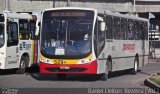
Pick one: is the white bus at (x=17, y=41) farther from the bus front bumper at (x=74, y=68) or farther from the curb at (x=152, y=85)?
the curb at (x=152, y=85)

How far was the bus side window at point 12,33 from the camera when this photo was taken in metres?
24.0

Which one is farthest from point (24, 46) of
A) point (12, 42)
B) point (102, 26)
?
point (102, 26)

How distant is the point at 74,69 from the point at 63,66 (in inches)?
18.3

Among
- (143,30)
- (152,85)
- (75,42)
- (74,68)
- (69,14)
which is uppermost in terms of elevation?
(69,14)

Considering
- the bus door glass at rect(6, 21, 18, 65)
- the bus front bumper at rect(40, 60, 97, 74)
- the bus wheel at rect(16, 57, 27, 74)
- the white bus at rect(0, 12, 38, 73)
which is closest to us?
the bus front bumper at rect(40, 60, 97, 74)

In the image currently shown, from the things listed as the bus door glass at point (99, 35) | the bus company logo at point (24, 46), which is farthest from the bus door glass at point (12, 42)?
the bus door glass at point (99, 35)

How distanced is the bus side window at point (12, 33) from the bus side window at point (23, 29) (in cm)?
52

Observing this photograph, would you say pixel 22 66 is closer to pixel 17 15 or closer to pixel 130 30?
pixel 17 15

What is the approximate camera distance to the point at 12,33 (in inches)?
957

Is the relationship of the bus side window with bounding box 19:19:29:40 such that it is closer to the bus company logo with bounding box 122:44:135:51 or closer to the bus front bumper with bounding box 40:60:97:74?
the bus company logo with bounding box 122:44:135:51

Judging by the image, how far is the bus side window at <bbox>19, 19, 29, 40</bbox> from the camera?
82.5ft

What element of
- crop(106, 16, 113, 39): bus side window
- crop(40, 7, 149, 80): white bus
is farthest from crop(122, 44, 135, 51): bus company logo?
crop(40, 7, 149, 80): white bus

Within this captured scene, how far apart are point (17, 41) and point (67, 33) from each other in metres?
5.04

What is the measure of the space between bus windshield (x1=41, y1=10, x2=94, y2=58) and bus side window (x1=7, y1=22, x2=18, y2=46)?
370 cm
